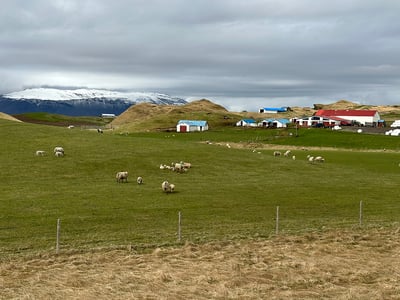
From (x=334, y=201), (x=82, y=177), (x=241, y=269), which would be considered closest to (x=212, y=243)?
(x=241, y=269)

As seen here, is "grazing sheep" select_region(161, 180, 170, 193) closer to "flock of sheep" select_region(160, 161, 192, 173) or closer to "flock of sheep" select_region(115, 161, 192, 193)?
"flock of sheep" select_region(115, 161, 192, 193)

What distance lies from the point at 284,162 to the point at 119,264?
53.9m

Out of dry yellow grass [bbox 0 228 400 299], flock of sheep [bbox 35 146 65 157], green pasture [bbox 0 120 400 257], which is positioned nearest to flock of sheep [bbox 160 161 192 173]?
green pasture [bbox 0 120 400 257]

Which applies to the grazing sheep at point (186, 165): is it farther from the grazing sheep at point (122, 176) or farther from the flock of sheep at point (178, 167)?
the grazing sheep at point (122, 176)

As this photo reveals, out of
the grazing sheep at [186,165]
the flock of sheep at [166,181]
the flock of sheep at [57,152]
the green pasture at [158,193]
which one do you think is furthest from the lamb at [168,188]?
the flock of sheep at [57,152]

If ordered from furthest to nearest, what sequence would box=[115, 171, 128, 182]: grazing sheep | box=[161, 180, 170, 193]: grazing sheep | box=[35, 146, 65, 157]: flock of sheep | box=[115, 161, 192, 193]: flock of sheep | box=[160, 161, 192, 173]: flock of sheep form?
box=[35, 146, 65, 157]: flock of sheep
box=[160, 161, 192, 173]: flock of sheep
box=[115, 171, 128, 182]: grazing sheep
box=[115, 161, 192, 193]: flock of sheep
box=[161, 180, 170, 193]: grazing sheep

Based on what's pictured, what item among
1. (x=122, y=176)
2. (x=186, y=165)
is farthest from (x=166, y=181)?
(x=186, y=165)

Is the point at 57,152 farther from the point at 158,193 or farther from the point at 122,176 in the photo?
the point at 158,193

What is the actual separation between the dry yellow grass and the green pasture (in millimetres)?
2910

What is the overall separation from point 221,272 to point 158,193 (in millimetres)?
24965

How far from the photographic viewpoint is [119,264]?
79.2 feet

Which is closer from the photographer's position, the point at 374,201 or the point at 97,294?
the point at 97,294

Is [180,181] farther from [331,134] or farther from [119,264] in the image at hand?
[331,134]

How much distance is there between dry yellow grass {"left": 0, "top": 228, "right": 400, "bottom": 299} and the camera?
19781 mm
